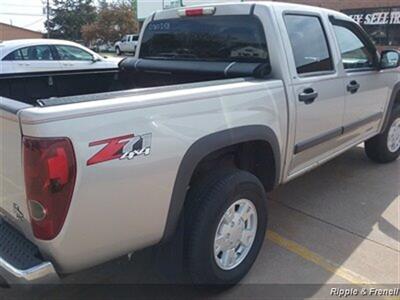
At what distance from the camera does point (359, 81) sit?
174 inches

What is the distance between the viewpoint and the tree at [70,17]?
66.6 metres

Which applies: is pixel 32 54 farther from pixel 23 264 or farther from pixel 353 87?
pixel 23 264

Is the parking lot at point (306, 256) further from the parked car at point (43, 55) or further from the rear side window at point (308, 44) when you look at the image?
the parked car at point (43, 55)

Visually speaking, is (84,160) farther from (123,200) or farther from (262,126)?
(262,126)

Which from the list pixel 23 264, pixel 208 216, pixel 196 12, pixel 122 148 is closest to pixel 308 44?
pixel 196 12

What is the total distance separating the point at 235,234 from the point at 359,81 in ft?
7.69

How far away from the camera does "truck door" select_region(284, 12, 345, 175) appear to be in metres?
3.54

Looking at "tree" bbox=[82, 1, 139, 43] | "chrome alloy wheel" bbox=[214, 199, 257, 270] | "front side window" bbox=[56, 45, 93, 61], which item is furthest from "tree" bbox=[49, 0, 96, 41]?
"chrome alloy wheel" bbox=[214, 199, 257, 270]

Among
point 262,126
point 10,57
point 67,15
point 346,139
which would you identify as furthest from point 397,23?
point 67,15

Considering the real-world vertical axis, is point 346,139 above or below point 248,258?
above

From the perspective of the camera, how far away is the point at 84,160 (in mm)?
2055

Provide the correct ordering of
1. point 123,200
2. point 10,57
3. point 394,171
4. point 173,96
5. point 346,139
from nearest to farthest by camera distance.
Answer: point 123,200, point 173,96, point 346,139, point 394,171, point 10,57

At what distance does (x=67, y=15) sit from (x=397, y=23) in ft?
172

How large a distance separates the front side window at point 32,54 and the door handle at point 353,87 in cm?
935
